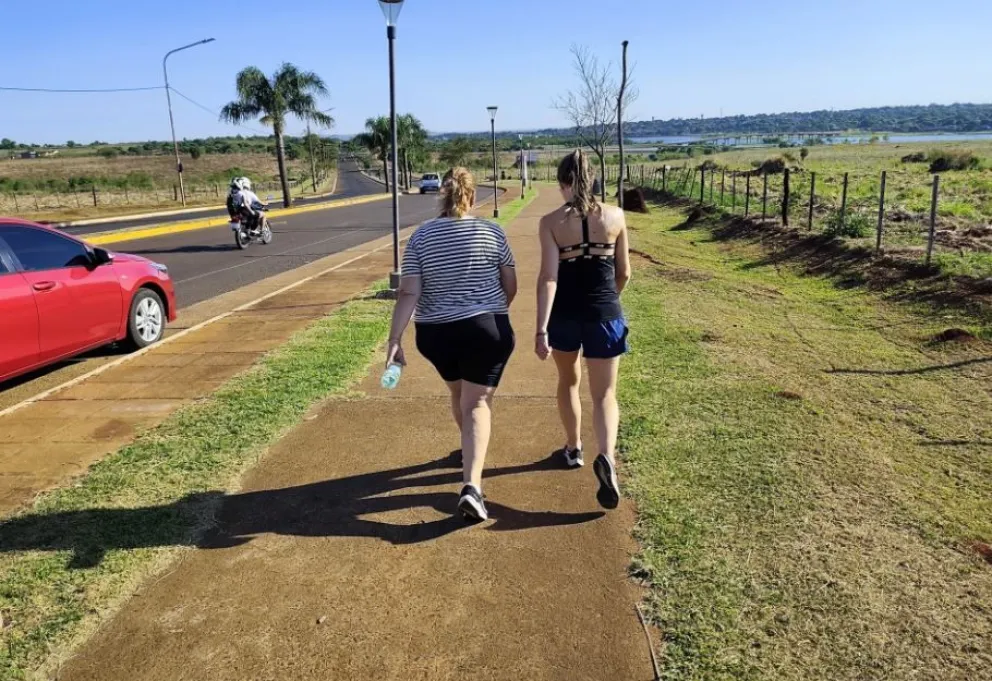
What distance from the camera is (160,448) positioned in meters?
4.64

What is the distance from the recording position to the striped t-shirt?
142 inches

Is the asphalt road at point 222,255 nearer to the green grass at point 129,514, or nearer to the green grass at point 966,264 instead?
the green grass at point 129,514

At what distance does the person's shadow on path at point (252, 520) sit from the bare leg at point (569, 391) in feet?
2.10

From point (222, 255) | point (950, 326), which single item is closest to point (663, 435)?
point (950, 326)

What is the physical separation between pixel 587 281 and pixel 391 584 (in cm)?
172

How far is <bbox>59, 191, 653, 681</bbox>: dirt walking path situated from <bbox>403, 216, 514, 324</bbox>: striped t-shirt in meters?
1.04

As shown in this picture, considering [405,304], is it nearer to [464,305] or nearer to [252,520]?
[464,305]

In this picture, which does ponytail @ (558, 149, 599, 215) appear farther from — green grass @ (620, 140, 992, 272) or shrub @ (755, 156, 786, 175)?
shrub @ (755, 156, 786, 175)

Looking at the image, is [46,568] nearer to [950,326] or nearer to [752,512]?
[752,512]

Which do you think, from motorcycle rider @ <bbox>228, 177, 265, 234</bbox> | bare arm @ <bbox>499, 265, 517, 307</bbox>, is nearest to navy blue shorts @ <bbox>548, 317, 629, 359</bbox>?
bare arm @ <bbox>499, 265, 517, 307</bbox>

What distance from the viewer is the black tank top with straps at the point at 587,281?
379cm

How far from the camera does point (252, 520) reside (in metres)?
3.77

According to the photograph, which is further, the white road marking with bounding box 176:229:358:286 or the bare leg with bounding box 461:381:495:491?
the white road marking with bounding box 176:229:358:286

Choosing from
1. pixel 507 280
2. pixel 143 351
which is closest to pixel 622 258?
pixel 507 280
